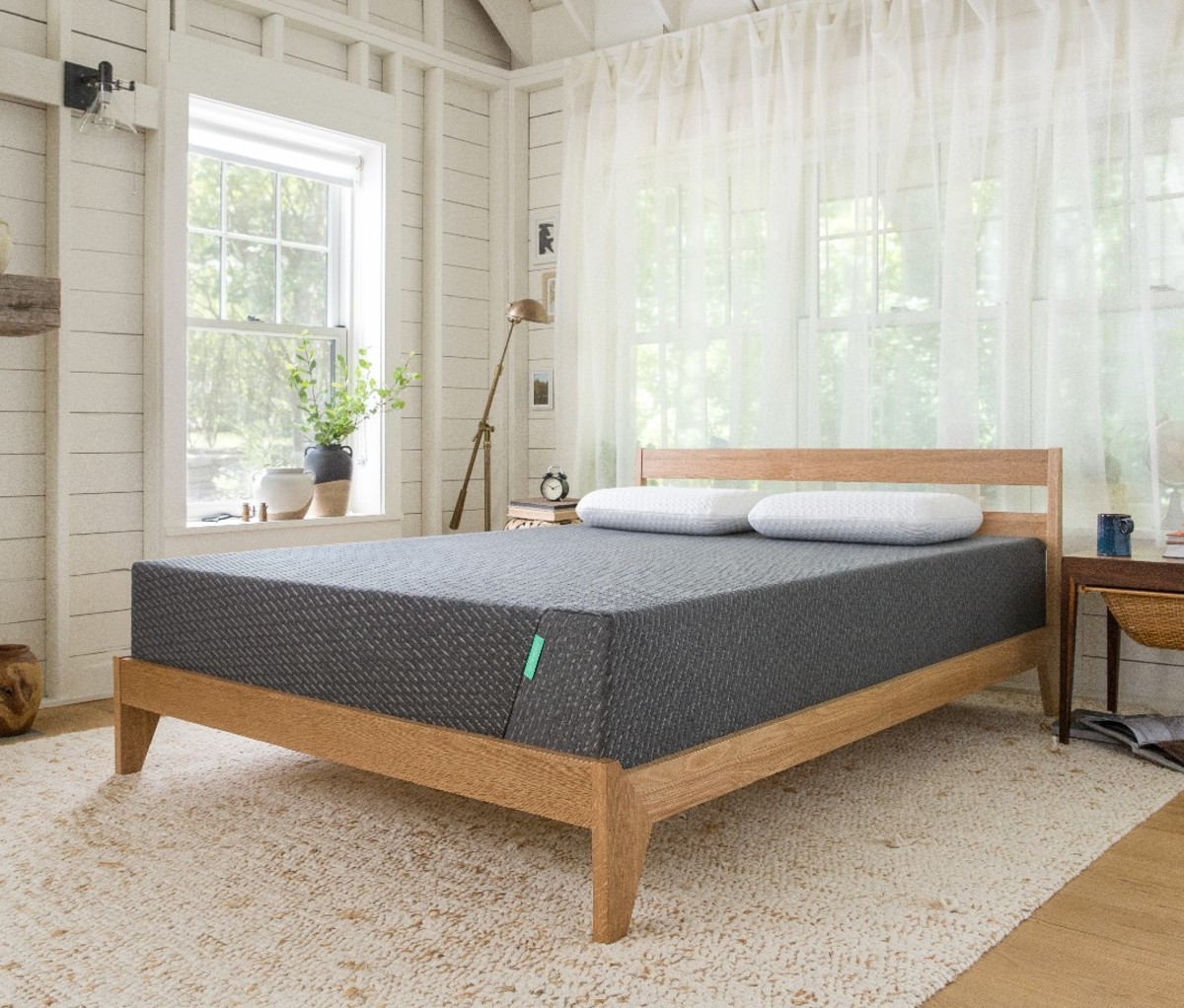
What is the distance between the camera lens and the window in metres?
3.95

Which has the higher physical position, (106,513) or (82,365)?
(82,365)

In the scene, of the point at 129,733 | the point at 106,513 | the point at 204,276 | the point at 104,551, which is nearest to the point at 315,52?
the point at 204,276

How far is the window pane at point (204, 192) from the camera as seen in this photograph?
3.92 metres

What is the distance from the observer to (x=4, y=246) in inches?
118

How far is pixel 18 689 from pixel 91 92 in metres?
1.77

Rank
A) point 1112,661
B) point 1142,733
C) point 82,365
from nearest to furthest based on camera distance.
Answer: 1. point 1142,733
2. point 1112,661
3. point 82,365

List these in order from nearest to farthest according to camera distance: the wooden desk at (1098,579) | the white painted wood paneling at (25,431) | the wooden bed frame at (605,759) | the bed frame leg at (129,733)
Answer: the wooden bed frame at (605,759) → the bed frame leg at (129,733) → the wooden desk at (1098,579) → the white painted wood paneling at (25,431)

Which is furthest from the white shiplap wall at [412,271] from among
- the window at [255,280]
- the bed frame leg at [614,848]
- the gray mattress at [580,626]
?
the bed frame leg at [614,848]

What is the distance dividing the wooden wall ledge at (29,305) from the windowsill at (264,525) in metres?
0.84

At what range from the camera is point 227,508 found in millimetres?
4051

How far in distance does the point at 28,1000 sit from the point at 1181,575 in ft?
8.50

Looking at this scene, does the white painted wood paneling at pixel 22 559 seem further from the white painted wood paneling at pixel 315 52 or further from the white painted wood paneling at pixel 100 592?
the white painted wood paneling at pixel 315 52

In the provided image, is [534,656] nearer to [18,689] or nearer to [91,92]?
[18,689]

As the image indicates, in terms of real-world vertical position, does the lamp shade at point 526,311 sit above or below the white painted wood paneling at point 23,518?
above
